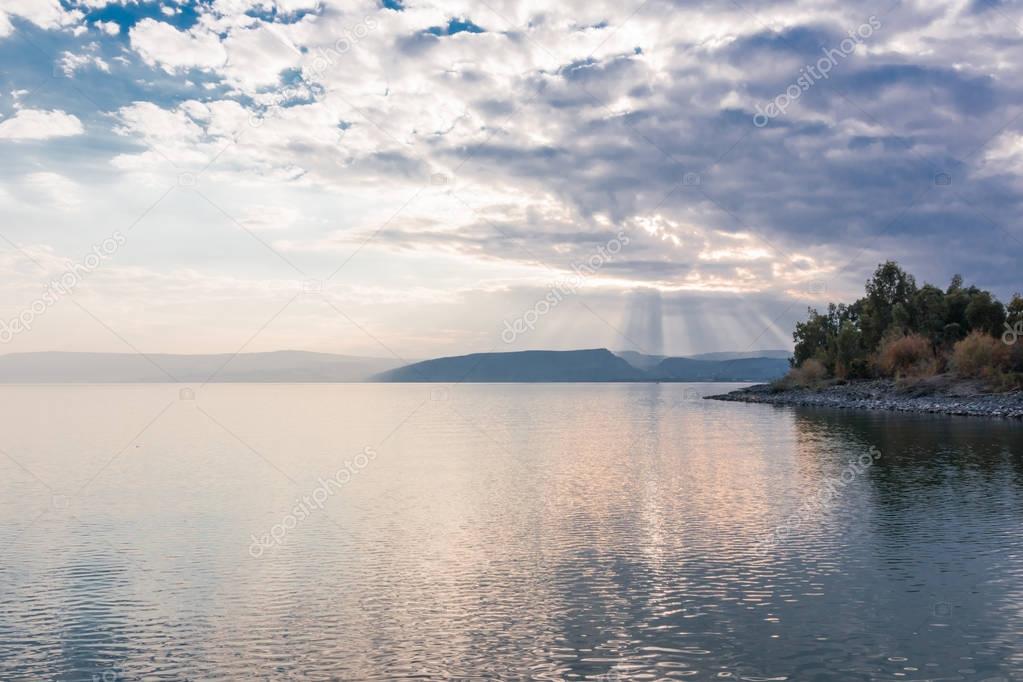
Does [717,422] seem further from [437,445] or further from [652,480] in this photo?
[652,480]

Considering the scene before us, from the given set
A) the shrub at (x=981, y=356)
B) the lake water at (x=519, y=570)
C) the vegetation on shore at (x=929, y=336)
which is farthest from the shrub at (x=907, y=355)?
the lake water at (x=519, y=570)

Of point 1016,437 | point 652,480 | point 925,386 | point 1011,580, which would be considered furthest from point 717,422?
point 1011,580

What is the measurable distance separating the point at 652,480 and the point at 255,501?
79.8ft

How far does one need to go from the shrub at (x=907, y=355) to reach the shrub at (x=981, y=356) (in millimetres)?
15663

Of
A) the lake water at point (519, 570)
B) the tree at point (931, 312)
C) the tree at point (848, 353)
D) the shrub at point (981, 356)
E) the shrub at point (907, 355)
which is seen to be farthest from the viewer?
the tree at point (848, 353)

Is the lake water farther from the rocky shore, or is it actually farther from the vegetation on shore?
the vegetation on shore

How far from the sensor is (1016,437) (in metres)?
73.3

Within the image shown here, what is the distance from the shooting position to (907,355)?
162 meters

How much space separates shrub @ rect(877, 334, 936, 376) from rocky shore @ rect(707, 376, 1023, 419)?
11.7 feet

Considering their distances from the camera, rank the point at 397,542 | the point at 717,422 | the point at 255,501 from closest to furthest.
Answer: the point at 397,542 < the point at 255,501 < the point at 717,422

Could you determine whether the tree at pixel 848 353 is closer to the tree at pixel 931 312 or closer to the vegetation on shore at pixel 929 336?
the vegetation on shore at pixel 929 336

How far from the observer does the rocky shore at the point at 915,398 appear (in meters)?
109

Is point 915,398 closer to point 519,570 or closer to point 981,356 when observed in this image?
point 981,356

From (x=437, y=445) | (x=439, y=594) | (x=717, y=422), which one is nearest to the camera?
(x=439, y=594)
